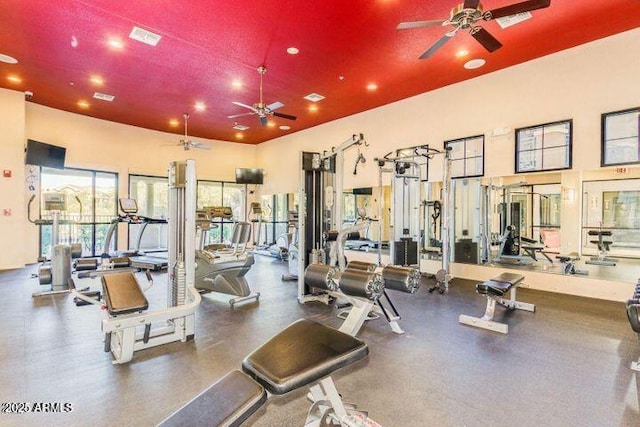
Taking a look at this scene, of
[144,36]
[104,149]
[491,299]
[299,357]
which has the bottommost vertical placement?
[491,299]

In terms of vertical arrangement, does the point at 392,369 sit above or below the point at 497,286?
below

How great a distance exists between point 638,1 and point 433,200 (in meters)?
3.77

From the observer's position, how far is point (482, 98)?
19.1 feet

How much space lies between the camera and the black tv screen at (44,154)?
22.4ft

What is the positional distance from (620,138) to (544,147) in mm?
Answer: 900

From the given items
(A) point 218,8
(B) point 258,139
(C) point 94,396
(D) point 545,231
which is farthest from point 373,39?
(B) point 258,139

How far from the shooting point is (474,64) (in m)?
5.28

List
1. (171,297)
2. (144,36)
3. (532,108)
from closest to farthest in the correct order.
A: (171,297) < (144,36) < (532,108)

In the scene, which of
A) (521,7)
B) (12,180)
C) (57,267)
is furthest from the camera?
(12,180)

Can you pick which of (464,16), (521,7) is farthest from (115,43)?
(521,7)

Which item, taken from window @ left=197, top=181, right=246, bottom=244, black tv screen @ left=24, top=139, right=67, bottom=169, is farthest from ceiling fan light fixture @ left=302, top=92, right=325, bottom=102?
black tv screen @ left=24, top=139, right=67, bottom=169

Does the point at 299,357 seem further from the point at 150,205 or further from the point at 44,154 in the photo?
the point at 150,205

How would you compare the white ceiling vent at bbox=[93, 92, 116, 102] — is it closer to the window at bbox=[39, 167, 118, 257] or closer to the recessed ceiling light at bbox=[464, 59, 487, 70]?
the window at bbox=[39, 167, 118, 257]

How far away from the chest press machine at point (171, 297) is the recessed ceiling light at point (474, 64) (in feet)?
15.3
